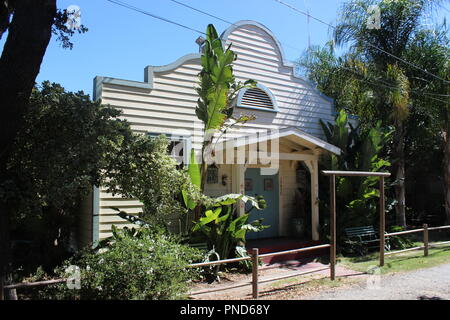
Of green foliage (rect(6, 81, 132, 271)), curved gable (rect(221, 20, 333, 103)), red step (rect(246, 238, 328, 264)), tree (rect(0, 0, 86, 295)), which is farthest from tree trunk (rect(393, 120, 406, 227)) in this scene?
tree (rect(0, 0, 86, 295))

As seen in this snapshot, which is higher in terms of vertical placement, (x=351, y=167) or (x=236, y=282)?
(x=351, y=167)

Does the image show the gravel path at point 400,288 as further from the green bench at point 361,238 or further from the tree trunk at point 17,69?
the tree trunk at point 17,69

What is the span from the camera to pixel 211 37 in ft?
28.4

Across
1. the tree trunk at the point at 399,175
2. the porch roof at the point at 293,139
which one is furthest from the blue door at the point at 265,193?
the tree trunk at the point at 399,175

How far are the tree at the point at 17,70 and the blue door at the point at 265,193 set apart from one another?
7.54m

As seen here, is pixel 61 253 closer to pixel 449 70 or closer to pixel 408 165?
pixel 449 70

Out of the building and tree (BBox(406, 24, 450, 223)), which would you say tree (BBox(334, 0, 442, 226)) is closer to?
tree (BBox(406, 24, 450, 223))

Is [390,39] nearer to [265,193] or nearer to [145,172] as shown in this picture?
[265,193]

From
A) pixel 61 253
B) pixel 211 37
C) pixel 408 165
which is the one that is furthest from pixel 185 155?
pixel 408 165

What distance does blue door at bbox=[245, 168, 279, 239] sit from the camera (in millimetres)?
11727

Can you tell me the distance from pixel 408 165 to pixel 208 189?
1145 centimetres

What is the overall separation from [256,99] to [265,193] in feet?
9.72

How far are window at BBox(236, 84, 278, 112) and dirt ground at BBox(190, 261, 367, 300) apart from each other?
464 cm

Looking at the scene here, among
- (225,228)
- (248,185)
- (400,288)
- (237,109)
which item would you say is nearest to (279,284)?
(225,228)
